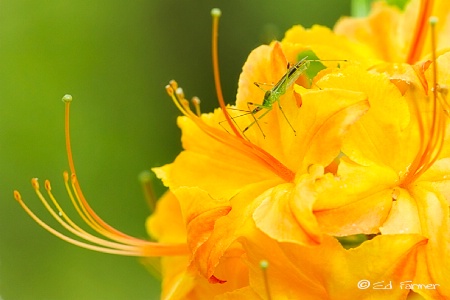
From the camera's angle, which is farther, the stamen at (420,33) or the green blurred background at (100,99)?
the green blurred background at (100,99)

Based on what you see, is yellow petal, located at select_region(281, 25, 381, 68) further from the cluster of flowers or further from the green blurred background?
the green blurred background

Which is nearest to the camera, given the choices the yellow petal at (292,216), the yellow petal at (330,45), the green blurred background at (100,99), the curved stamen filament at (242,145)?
the yellow petal at (292,216)

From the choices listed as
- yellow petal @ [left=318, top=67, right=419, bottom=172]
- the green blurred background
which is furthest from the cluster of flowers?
the green blurred background

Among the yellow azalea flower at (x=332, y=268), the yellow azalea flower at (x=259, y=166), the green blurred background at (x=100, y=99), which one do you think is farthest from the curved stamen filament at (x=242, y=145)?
the green blurred background at (x=100, y=99)

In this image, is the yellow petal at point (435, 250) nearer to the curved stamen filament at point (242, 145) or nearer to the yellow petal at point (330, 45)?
the curved stamen filament at point (242, 145)

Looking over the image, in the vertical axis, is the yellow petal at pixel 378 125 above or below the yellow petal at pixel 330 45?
below

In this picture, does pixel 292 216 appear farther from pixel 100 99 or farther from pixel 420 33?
pixel 100 99

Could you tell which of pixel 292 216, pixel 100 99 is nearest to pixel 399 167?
pixel 292 216
